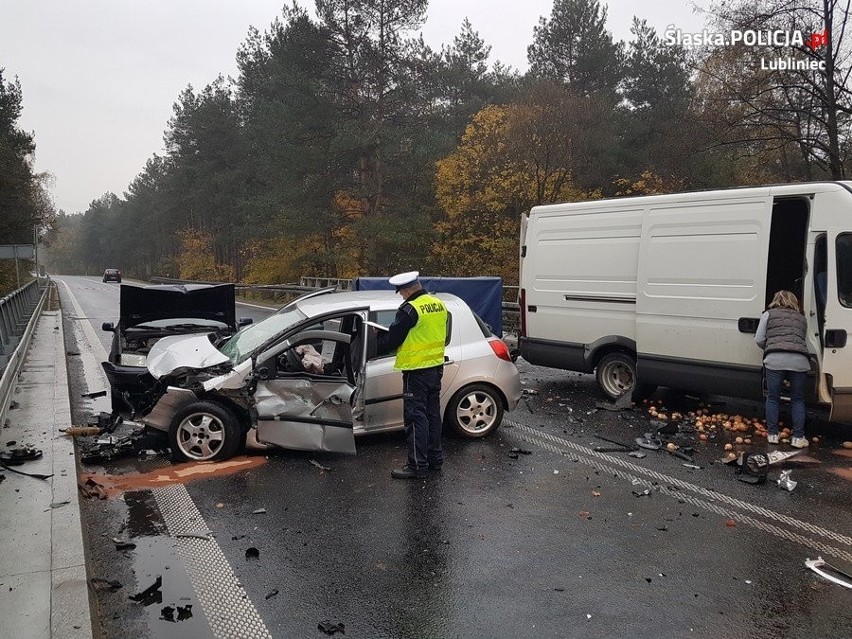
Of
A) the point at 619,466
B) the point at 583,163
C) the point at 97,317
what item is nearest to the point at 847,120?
the point at 583,163

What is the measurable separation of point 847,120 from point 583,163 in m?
10.3

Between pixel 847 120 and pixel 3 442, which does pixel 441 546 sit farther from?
pixel 847 120

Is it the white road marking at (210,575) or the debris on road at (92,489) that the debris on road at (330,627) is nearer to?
the white road marking at (210,575)

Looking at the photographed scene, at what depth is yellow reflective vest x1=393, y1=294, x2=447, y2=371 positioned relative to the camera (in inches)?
220

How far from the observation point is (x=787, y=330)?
6.24m

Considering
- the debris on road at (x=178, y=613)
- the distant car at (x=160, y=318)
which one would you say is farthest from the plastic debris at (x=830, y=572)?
the distant car at (x=160, y=318)

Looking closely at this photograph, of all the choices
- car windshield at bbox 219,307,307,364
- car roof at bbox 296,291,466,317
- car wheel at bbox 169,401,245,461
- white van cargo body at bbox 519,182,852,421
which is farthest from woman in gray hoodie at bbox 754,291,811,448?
car wheel at bbox 169,401,245,461

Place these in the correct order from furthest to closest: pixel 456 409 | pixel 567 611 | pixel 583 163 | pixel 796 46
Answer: pixel 583 163 < pixel 796 46 < pixel 456 409 < pixel 567 611

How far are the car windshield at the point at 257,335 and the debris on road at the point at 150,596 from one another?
2.64 metres

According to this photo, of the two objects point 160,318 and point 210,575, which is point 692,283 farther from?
point 160,318

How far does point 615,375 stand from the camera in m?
8.42

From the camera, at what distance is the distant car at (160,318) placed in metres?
7.77

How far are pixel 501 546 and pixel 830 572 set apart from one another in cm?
197

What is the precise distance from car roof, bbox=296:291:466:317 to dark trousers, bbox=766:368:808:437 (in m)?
3.24
